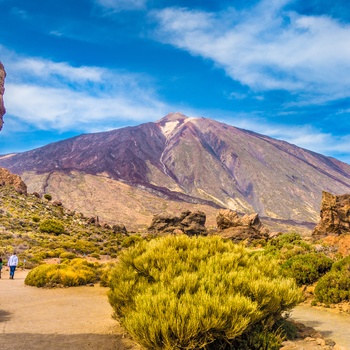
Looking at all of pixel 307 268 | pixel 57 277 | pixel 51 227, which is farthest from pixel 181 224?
pixel 307 268

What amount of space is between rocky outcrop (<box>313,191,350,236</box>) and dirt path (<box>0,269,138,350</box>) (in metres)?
33.6

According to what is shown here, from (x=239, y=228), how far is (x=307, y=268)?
33396 mm

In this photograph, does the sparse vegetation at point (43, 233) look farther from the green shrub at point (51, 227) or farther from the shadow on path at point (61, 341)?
the shadow on path at point (61, 341)

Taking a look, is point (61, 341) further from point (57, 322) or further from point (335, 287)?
point (335, 287)

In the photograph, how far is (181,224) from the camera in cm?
5891

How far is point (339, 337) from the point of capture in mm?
7699

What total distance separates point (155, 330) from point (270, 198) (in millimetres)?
196181

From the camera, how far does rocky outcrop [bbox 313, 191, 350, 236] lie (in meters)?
40.2

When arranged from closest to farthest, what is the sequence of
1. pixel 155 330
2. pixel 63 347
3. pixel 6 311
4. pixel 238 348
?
1. pixel 155 330
2. pixel 238 348
3. pixel 63 347
4. pixel 6 311

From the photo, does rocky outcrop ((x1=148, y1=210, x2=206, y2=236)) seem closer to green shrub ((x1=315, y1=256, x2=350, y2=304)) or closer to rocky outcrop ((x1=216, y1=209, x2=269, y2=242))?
rocky outcrop ((x1=216, y1=209, x2=269, y2=242))

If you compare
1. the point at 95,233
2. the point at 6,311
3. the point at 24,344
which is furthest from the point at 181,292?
the point at 95,233

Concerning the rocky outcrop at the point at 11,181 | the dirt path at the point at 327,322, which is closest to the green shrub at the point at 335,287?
the dirt path at the point at 327,322

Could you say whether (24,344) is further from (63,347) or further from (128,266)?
(128,266)

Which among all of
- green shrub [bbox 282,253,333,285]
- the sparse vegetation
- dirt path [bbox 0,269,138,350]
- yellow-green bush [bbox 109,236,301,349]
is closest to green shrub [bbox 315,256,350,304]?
green shrub [bbox 282,253,333,285]
